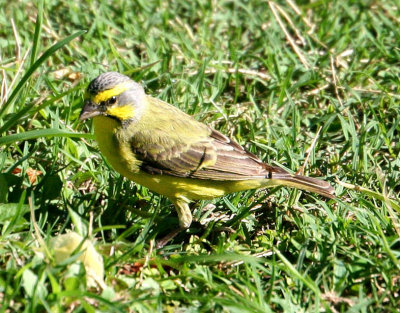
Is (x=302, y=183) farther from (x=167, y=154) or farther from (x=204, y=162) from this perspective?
(x=167, y=154)

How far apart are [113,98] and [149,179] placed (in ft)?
1.93

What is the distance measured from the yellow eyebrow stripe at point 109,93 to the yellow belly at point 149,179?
0.63ft

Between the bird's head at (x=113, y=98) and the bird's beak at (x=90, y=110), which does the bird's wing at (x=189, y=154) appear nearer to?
the bird's head at (x=113, y=98)

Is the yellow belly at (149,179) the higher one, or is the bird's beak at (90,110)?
the bird's beak at (90,110)

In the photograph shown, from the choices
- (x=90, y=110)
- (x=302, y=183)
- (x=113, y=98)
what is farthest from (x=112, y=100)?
(x=302, y=183)

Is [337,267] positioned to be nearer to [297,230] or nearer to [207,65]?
[297,230]

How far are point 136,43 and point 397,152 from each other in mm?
2654

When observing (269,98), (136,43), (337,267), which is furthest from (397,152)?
(136,43)

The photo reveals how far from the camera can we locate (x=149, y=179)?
467 centimetres

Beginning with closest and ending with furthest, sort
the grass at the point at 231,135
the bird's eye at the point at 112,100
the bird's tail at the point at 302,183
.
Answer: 1. the grass at the point at 231,135
2. the bird's eye at the point at 112,100
3. the bird's tail at the point at 302,183

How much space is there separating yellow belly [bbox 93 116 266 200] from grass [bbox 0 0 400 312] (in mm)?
150

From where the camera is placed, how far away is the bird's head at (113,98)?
458cm

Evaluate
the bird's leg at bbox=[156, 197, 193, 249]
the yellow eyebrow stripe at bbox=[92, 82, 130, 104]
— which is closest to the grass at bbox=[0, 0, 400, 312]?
the bird's leg at bbox=[156, 197, 193, 249]

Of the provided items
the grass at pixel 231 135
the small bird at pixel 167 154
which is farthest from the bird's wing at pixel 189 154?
the grass at pixel 231 135
